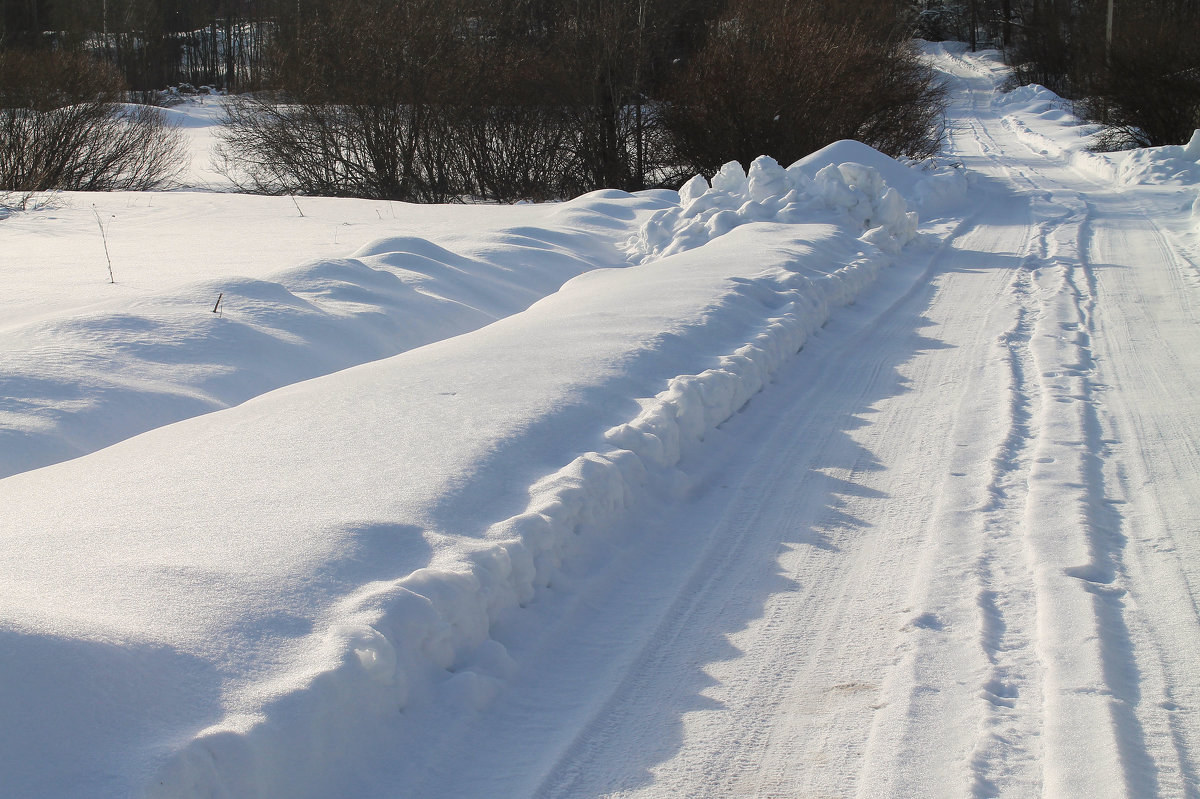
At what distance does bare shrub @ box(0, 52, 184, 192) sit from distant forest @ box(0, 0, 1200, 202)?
0.06m

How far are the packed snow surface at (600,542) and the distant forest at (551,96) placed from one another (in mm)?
10421

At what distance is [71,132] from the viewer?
17.7m

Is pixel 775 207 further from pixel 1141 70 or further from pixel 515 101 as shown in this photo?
pixel 1141 70

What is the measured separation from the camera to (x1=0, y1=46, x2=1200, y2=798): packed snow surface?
240 centimetres

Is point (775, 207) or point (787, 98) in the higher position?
point (787, 98)

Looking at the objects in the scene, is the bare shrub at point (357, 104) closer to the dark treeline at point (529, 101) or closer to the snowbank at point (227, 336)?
the dark treeline at point (529, 101)

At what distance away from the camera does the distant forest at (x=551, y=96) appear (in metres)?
16.9

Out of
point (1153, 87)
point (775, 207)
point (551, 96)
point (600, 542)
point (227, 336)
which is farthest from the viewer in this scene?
point (1153, 87)

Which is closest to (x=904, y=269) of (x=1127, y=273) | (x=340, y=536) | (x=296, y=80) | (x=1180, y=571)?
(x=1127, y=273)

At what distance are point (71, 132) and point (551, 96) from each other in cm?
937

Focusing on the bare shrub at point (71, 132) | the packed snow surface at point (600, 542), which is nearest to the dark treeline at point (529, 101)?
the bare shrub at point (71, 132)

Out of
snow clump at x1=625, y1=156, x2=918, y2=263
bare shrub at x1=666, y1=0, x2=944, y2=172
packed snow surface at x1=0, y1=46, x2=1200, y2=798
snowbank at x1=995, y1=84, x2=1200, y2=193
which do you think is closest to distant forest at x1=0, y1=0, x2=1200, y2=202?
bare shrub at x1=666, y1=0, x2=944, y2=172

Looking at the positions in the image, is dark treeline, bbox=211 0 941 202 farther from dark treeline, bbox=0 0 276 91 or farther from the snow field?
dark treeline, bbox=0 0 276 91

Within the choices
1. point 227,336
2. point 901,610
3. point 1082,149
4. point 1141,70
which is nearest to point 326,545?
point 901,610
